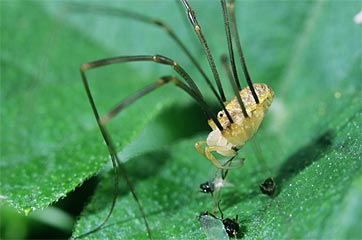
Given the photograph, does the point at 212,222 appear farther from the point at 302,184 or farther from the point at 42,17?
the point at 42,17

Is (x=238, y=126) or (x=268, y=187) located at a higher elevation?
(x=238, y=126)

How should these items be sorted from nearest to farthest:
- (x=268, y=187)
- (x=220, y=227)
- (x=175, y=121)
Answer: (x=220, y=227)
(x=268, y=187)
(x=175, y=121)

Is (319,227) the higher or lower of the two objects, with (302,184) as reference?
lower

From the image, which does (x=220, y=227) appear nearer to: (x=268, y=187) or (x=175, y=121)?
(x=268, y=187)

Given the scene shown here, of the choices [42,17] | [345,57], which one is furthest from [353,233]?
[42,17]

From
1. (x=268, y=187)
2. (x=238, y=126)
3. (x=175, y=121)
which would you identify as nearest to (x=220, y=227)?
(x=268, y=187)
